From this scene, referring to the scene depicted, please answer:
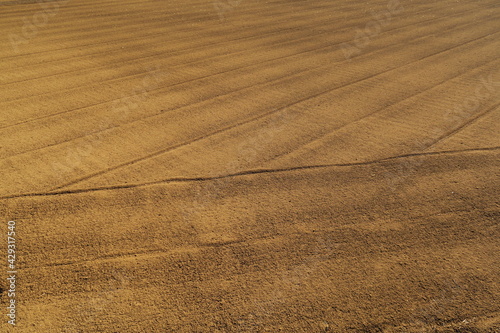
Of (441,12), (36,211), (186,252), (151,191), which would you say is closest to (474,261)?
(186,252)

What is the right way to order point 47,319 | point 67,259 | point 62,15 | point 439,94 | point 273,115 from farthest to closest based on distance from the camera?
point 62,15 < point 439,94 < point 273,115 < point 67,259 < point 47,319

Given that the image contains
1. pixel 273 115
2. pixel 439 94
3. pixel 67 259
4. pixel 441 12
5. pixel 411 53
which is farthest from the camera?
pixel 441 12

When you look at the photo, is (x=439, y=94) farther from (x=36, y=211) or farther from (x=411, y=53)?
(x=36, y=211)

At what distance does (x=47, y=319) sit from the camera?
385 cm

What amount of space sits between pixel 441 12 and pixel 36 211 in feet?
53.7

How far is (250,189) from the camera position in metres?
5.75

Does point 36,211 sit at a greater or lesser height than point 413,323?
greater

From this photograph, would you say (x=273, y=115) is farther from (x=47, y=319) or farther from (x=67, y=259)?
(x=47, y=319)

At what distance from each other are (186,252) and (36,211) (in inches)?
77.9

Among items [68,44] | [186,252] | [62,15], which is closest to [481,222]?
[186,252]

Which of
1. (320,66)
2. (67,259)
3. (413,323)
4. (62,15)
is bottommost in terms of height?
(413,323)

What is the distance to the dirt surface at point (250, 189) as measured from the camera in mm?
4074

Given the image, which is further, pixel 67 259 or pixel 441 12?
pixel 441 12

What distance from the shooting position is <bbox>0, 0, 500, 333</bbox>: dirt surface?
13.4 ft
